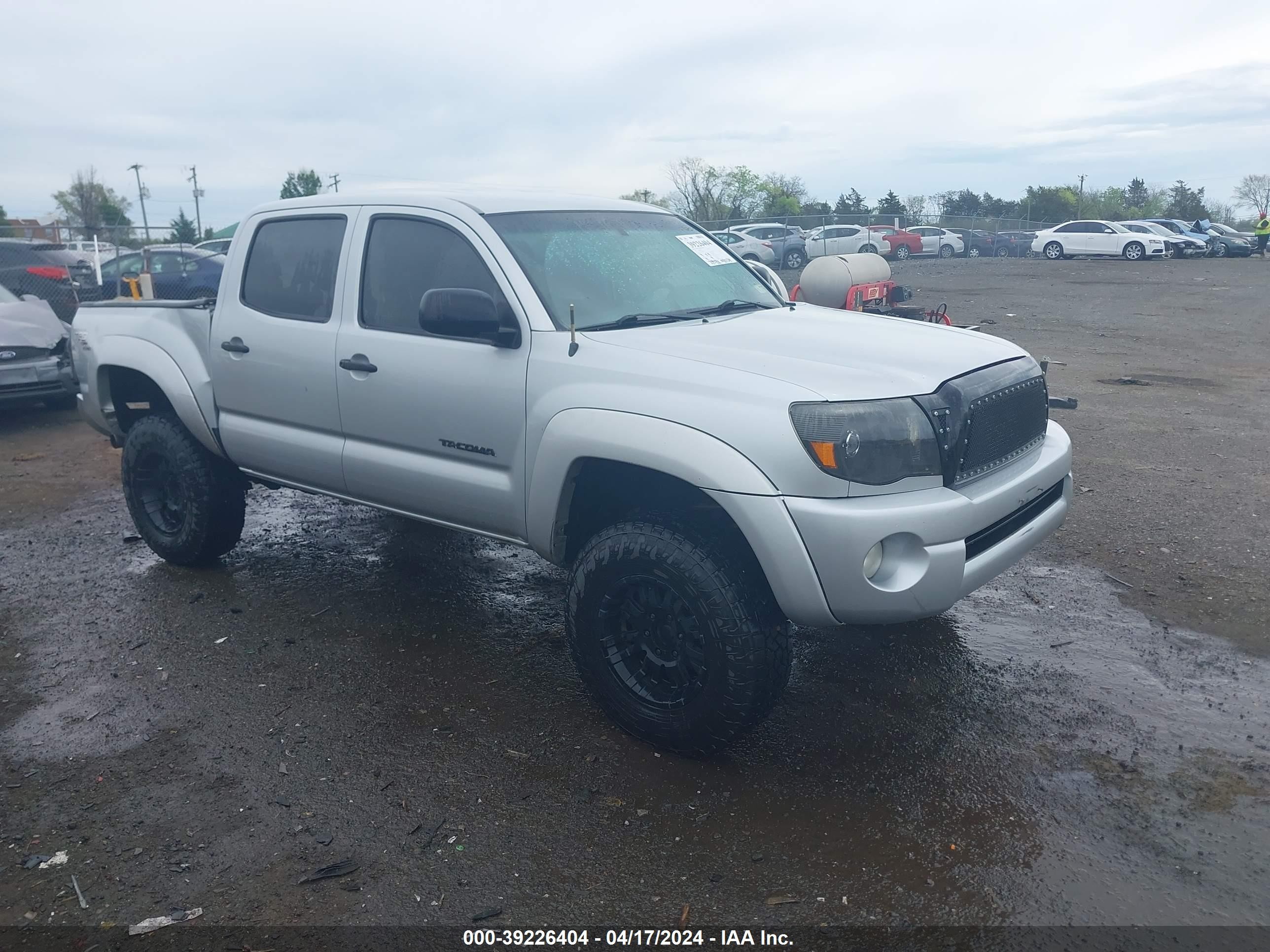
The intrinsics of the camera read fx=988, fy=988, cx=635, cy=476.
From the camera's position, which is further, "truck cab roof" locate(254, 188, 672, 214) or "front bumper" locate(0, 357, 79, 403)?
"front bumper" locate(0, 357, 79, 403)

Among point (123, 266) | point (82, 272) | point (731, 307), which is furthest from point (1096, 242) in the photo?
point (731, 307)

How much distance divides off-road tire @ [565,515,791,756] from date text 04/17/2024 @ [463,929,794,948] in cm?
77

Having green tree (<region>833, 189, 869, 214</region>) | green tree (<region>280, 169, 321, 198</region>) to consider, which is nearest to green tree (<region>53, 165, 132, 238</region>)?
green tree (<region>280, 169, 321, 198</region>)

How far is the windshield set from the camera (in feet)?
12.9

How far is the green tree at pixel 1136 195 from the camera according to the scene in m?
84.4

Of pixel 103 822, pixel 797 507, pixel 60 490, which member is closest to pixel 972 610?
pixel 797 507

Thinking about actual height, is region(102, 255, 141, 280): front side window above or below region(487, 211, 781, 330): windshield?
above

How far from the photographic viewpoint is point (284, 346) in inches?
181

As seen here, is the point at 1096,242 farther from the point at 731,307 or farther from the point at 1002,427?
the point at 1002,427

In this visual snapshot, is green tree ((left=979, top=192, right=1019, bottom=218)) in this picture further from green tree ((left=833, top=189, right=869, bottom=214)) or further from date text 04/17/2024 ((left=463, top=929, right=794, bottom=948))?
date text 04/17/2024 ((left=463, top=929, right=794, bottom=948))

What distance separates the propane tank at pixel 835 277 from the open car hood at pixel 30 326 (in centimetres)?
757

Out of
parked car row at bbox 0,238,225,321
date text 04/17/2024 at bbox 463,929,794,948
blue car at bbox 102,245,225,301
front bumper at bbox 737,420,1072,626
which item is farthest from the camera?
blue car at bbox 102,245,225,301

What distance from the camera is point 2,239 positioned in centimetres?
1138

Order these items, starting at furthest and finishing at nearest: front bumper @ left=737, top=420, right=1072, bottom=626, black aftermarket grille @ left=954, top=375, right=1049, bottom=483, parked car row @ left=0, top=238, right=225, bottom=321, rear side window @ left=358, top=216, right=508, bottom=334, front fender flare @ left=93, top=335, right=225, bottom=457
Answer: parked car row @ left=0, top=238, right=225, bottom=321 < front fender flare @ left=93, top=335, right=225, bottom=457 < rear side window @ left=358, top=216, right=508, bottom=334 < black aftermarket grille @ left=954, top=375, right=1049, bottom=483 < front bumper @ left=737, top=420, right=1072, bottom=626
